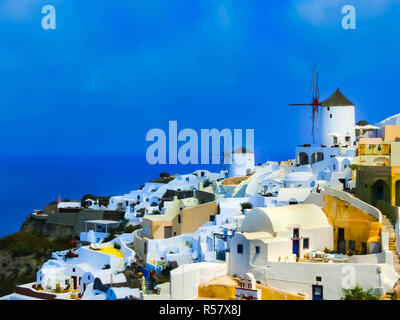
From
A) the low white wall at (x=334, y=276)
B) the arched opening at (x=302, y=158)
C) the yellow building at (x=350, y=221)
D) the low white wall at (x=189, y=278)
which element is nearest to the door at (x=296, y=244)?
the low white wall at (x=334, y=276)

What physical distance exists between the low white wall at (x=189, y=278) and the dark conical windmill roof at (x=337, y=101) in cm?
1616

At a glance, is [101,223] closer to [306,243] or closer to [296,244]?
[306,243]

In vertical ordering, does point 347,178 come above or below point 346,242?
above

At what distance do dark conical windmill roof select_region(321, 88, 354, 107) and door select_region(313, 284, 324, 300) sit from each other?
16.4 m

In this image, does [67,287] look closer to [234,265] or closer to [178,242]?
[178,242]

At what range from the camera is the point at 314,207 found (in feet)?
59.0

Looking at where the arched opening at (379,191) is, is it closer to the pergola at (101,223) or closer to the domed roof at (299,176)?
the domed roof at (299,176)

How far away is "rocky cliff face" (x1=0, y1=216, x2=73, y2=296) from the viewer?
30953mm

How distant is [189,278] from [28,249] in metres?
19.8

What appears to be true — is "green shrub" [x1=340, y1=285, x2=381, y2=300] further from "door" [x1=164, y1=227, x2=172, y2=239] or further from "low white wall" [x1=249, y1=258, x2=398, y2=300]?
"door" [x1=164, y1=227, x2=172, y2=239]

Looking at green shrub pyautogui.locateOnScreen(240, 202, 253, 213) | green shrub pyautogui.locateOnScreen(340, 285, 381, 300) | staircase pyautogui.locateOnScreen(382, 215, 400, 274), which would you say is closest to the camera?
green shrub pyautogui.locateOnScreen(340, 285, 381, 300)

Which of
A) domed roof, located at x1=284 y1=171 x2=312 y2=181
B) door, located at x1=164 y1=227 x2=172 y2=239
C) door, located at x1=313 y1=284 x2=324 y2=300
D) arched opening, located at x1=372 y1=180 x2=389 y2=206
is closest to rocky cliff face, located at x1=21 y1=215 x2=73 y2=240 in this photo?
door, located at x1=164 y1=227 x2=172 y2=239
